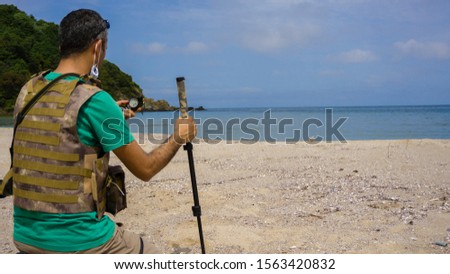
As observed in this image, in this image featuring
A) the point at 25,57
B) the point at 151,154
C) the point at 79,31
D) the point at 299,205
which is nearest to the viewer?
the point at 79,31

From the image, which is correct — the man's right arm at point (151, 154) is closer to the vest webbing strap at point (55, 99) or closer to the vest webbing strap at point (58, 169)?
the vest webbing strap at point (58, 169)

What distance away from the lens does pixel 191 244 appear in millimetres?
5664

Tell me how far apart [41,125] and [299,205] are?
539 cm

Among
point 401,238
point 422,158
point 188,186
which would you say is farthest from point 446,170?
point 188,186

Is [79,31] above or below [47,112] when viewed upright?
above

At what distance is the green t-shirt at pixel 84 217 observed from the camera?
2.43m

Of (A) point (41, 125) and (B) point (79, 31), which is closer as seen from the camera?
(A) point (41, 125)

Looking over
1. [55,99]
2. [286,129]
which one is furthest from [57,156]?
[286,129]

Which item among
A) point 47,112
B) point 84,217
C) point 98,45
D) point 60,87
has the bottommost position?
point 84,217

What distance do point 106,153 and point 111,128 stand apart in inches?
8.6

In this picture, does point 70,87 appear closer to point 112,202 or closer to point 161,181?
point 112,202

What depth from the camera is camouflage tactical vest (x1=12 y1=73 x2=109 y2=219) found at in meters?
2.41

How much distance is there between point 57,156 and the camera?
2418 millimetres

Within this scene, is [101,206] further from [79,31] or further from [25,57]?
[25,57]
